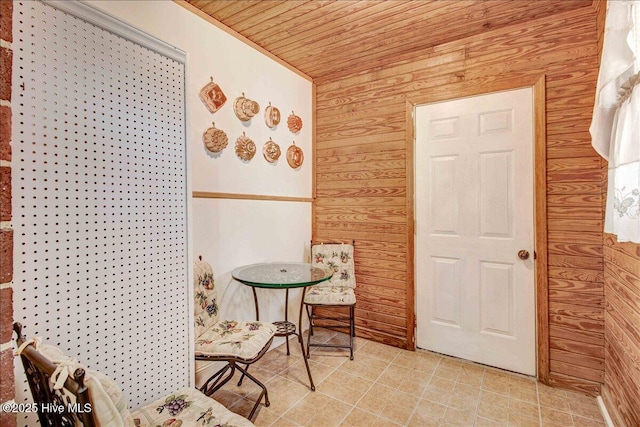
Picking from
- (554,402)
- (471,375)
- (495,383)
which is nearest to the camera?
(554,402)

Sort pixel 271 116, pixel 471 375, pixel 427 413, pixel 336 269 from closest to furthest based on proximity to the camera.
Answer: pixel 427 413
pixel 471 375
pixel 271 116
pixel 336 269

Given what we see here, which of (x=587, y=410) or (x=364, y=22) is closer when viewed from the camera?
(x=587, y=410)

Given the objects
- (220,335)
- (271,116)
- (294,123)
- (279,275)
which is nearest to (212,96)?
(271,116)

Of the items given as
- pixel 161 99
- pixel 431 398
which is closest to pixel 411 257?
pixel 431 398

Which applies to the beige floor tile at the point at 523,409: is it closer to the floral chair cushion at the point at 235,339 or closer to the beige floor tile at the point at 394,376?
the beige floor tile at the point at 394,376

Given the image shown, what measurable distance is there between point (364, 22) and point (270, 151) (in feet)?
4.18

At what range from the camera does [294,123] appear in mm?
3139

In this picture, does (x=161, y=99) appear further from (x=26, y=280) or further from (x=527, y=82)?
(x=527, y=82)

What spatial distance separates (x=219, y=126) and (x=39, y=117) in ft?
4.78

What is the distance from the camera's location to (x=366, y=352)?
2789mm

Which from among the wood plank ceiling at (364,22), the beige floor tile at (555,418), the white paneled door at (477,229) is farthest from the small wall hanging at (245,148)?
the beige floor tile at (555,418)

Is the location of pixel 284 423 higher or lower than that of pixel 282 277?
lower

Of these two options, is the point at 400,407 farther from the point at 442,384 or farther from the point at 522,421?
the point at 522,421

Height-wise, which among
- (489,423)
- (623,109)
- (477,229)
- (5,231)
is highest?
(623,109)
